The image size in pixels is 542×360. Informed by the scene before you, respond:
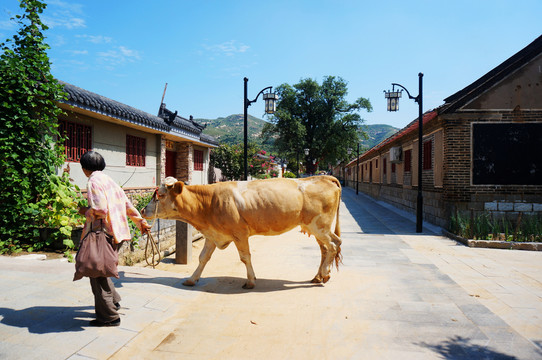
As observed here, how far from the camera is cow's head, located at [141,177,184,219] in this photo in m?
5.20

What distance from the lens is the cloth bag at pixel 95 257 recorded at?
3.40 m

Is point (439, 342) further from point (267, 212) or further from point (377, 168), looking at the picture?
point (377, 168)

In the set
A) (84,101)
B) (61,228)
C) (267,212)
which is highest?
(84,101)

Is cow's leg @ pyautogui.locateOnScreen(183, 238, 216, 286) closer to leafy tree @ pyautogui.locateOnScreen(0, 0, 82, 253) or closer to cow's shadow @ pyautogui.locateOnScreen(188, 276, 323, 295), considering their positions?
cow's shadow @ pyautogui.locateOnScreen(188, 276, 323, 295)

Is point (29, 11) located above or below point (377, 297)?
above

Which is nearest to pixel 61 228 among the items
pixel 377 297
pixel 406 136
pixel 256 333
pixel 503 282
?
pixel 256 333

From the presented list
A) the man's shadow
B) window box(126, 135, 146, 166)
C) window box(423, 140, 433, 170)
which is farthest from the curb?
window box(126, 135, 146, 166)

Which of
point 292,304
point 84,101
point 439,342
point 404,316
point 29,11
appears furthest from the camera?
point 84,101

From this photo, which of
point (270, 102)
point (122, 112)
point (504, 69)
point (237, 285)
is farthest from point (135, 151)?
point (504, 69)

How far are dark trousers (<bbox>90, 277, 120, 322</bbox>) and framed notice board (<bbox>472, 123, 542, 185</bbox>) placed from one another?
12.1 meters

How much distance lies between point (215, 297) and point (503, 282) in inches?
195

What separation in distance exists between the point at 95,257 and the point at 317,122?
44909 millimetres

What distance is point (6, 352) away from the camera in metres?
3.00

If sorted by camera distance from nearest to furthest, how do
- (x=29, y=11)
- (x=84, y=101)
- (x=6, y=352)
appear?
(x=6, y=352) < (x=29, y=11) < (x=84, y=101)
